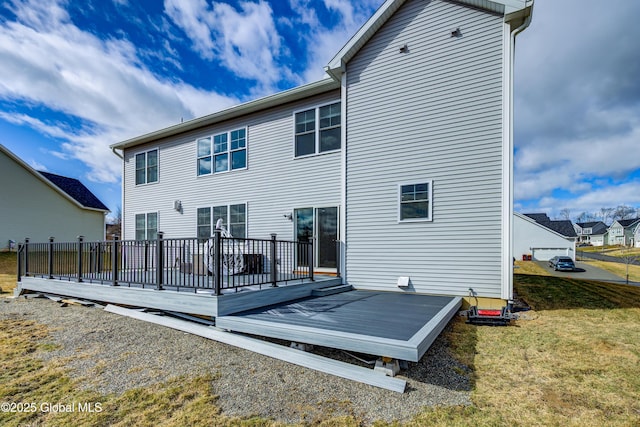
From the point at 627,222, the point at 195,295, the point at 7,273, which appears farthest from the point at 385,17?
the point at 627,222

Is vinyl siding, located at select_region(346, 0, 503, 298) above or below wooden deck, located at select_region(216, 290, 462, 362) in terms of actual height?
above

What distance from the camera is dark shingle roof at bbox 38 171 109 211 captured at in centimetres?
A: 1999

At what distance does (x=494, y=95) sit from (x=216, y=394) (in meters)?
7.14

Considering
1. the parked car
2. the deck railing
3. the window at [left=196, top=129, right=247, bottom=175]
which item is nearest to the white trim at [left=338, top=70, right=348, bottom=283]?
the deck railing

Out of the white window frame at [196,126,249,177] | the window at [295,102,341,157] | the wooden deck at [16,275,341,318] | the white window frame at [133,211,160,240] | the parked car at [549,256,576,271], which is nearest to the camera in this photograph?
the wooden deck at [16,275,341,318]

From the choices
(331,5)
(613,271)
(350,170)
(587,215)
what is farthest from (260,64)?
(587,215)

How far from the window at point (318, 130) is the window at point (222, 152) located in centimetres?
204

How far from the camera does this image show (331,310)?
513 centimetres

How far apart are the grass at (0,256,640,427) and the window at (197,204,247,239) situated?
5.13 m

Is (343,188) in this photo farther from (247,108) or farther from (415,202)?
(247,108)

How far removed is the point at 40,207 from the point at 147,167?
1113cm

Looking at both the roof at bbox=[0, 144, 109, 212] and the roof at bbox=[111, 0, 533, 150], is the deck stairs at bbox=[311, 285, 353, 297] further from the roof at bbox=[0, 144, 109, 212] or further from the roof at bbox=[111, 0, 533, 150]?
the roof at bbox=[0, 144, 109, 212]

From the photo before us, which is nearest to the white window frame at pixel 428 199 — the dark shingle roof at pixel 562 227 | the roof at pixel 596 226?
the dark shingle roof at pixel 562 227

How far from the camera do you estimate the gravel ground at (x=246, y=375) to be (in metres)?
2.94
